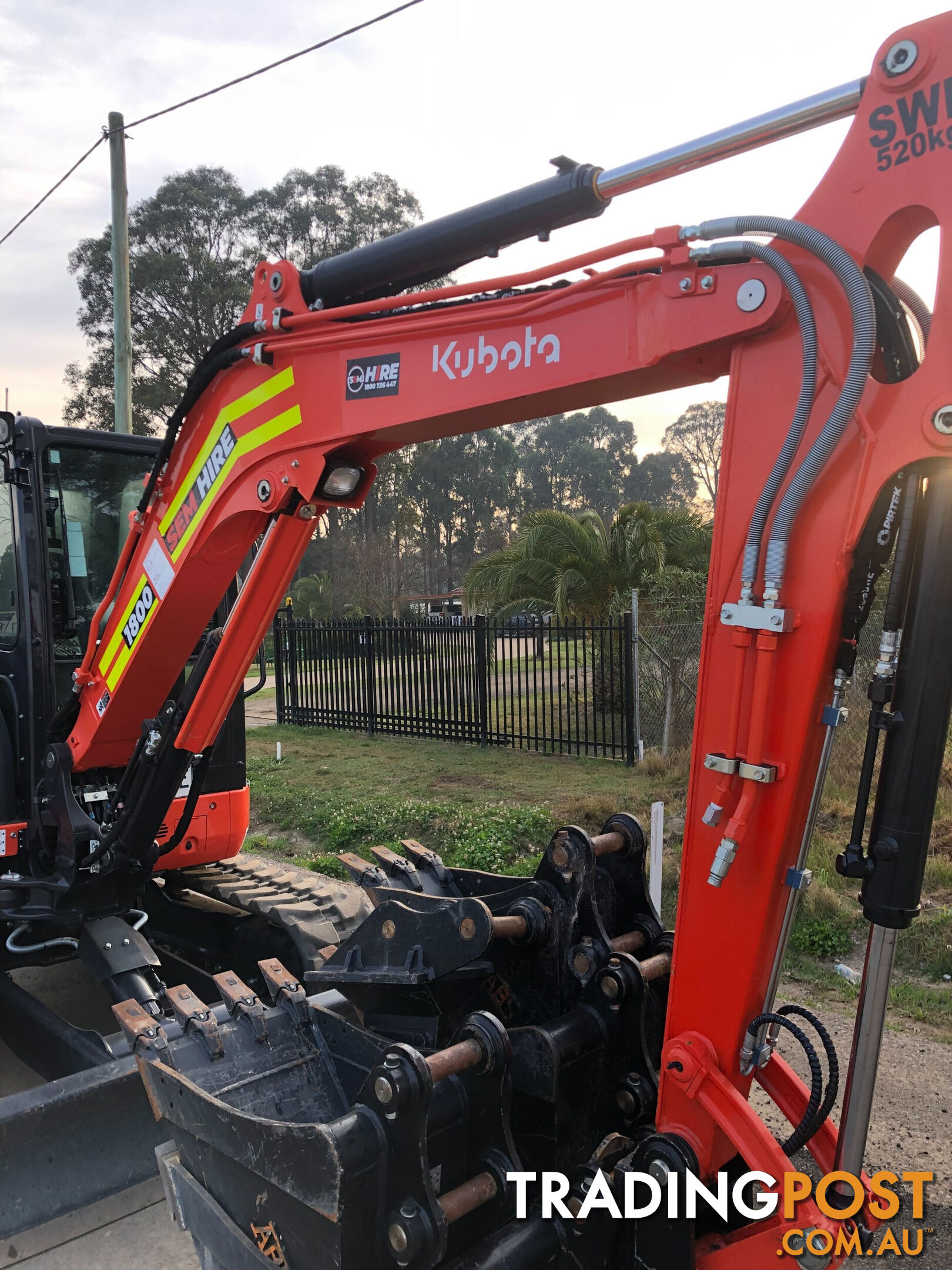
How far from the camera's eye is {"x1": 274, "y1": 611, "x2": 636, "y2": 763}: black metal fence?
12.0 meters

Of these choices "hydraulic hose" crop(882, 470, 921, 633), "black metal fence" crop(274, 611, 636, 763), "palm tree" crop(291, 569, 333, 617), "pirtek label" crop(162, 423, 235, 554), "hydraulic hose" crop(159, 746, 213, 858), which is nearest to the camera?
"hydraulic hose" crop(882, 470, 921, 633)

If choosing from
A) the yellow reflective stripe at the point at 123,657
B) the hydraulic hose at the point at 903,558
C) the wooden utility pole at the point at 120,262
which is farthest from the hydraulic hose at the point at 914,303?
the wooden utility pole at the point at 120,262

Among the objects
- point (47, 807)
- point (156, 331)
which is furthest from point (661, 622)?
point (156, 331)

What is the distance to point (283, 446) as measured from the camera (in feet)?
9.86

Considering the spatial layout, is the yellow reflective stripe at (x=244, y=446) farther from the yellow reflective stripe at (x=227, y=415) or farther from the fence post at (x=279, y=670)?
the fence post at (x=279, y=670)

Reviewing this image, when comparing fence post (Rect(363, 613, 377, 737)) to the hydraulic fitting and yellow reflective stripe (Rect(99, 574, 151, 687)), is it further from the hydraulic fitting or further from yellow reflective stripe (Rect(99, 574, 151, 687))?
the hydraulic fitting

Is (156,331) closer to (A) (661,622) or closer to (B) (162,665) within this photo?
(A) (661,622)

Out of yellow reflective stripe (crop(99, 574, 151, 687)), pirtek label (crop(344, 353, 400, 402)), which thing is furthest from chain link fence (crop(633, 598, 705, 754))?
pirtek label (crop(344, 353, 400, 402))

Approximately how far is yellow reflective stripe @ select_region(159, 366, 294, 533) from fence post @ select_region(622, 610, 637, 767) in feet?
27.2

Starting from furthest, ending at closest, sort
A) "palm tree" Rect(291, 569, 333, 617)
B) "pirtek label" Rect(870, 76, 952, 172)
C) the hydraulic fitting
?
"palm tree" Rect(291, 569, 333, 617), the hydraulic fitting, "pirtek label" Rect(870, 76, 952, 172)

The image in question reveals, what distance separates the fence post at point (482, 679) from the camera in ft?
42.4

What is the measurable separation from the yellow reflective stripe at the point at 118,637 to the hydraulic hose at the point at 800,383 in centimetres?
233

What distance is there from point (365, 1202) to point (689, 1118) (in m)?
0.78

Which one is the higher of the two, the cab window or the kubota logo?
the kubota logo
